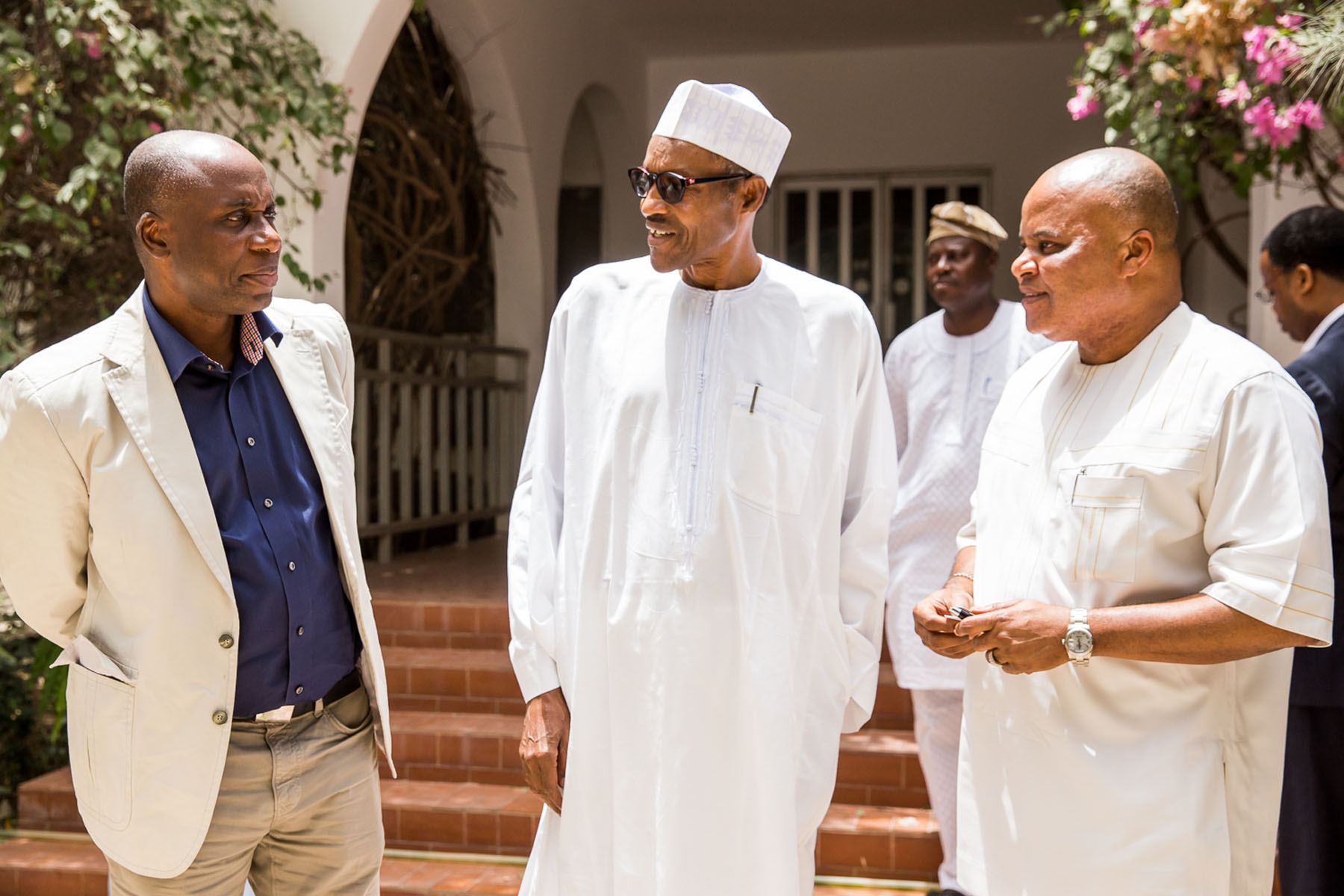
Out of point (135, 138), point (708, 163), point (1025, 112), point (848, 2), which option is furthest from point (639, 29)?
point (708, 163)

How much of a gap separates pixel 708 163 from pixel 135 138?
3341mm

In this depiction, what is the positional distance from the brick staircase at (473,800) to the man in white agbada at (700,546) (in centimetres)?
181

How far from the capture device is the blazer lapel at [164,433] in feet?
6.52

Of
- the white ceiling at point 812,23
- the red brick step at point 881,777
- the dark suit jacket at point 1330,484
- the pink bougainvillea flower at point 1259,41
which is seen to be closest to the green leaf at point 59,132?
the red brick step at point 881,777

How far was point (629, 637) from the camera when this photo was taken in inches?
85.8

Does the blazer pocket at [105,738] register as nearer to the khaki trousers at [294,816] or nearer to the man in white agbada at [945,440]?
the khaki trousers at [294,816]

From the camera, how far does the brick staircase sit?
396cm

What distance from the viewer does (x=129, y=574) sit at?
198 cm

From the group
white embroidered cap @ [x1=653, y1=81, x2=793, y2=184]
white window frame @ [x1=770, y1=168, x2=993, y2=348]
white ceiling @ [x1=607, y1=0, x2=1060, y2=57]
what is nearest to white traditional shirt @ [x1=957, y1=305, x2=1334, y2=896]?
white embroidered cap @ [x1=653, y1=81, x2=793, y2=184]

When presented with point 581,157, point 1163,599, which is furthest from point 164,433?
point 581,157

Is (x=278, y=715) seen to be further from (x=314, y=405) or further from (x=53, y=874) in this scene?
(x=53, y=874)

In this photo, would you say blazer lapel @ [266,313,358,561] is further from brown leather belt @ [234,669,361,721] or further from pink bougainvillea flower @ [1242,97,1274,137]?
pink bougainvillea flower @ [1242,97,1274,137]

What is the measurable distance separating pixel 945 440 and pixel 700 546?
1832mm

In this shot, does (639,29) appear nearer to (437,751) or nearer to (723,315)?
(437,751)
